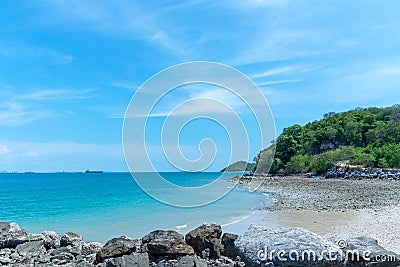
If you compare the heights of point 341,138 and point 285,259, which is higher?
point 341,138

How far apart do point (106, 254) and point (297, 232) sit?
13.2 feet

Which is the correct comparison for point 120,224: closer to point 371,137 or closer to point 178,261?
point 178,261

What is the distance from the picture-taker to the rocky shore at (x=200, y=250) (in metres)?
5.37

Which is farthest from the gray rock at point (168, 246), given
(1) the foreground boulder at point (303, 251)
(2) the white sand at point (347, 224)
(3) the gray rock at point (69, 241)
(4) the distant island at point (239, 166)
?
(2) the white sand at point (347, 224)

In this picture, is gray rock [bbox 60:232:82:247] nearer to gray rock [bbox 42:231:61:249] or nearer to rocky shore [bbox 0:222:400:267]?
rocky shore [bbox 0:222:400:267]

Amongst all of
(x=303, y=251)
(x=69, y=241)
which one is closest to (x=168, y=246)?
(x=303, y=251)

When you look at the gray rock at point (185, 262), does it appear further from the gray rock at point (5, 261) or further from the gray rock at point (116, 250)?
the gray rock at point (5, 261)

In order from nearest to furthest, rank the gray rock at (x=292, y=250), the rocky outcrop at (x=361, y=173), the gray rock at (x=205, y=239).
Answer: the gray rock at (x=292, y=250) < the gray rock at (x=205, y=239) < the rocky outcrop at (x=361, y=173)

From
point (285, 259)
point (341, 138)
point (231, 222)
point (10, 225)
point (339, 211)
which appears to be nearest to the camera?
point (285, 259)

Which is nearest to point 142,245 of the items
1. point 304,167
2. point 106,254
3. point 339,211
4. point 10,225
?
point 106,254

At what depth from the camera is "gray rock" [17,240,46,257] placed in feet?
29.9

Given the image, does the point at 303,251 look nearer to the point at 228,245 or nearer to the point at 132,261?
the point at 228,245

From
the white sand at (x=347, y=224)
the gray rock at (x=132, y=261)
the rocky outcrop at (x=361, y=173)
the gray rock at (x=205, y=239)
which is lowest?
the white sand at (x=347, y=224)

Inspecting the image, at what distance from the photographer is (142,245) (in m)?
7.65
